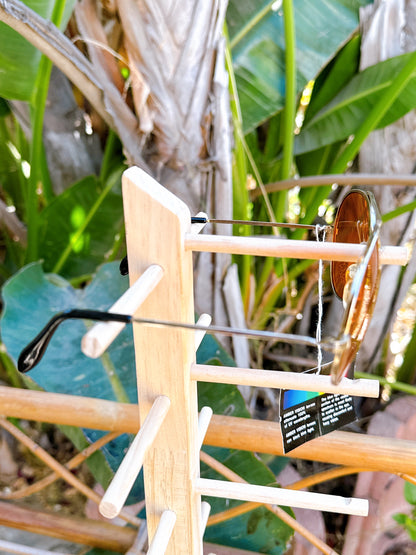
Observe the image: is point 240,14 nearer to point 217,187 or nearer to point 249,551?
point 217,187

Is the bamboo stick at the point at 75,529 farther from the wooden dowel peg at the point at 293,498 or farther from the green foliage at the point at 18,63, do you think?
the green foliage at the point at 18,63

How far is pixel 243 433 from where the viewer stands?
0.52 m

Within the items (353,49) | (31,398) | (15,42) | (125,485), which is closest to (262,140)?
(353,49)

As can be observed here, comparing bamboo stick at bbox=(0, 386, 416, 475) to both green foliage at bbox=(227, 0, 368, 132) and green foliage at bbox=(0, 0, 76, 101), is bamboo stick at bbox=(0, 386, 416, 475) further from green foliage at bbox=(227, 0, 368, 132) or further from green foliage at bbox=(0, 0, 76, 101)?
green foliage at bbox=(227, 0, 368, 132)

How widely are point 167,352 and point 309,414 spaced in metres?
0.12

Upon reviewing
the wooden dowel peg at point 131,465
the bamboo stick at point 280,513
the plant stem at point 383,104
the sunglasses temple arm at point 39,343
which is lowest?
the bamboo stick at point 280,513

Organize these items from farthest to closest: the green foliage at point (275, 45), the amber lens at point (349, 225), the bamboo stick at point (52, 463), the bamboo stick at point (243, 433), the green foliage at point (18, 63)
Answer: the green foliage at point (275, 45)
the green foliage at point (18, 63)
the bamboo stick at point (52, 463)
the bamboo stick at point (243, 433)
the amber lens at point (349, 225)

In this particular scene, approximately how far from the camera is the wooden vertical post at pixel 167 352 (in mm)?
323

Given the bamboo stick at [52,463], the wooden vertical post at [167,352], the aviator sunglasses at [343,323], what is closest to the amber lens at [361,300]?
the aviator sunglasses at [343,323]

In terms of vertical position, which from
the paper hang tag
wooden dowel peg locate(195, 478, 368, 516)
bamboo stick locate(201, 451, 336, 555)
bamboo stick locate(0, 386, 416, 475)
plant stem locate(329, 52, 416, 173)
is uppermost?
plant stem locate(329, 52, 416, 173)

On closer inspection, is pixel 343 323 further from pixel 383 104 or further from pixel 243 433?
pixel 383 104

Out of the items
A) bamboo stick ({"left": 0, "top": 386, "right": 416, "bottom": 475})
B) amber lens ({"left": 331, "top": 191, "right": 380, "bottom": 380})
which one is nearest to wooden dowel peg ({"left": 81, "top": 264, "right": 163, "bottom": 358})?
amber lens ({"left": 331, "top": 191, "right": 380, "bottom": 380})

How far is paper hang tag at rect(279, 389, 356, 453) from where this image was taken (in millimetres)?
368

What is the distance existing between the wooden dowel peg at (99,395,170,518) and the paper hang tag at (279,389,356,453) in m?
0.09
